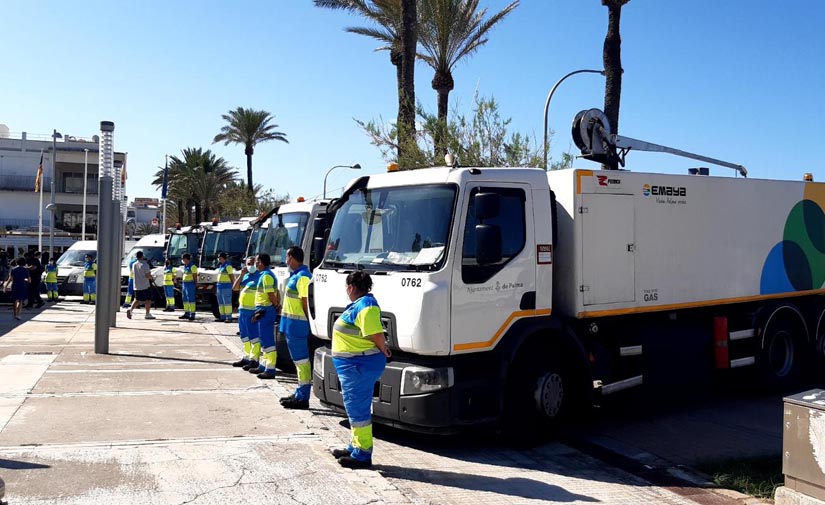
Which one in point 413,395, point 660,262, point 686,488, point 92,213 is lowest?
point 686,488

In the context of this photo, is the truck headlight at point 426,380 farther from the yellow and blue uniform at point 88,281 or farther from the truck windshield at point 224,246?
the yellow and blue uniform at point 88,281

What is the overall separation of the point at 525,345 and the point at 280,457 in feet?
8.14

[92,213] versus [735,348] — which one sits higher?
[92,213]

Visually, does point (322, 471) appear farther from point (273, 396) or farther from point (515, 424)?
point (273, 396)

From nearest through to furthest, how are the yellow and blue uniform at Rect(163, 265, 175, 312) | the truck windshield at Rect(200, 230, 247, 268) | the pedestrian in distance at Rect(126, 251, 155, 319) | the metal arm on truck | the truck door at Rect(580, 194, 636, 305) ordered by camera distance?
the truck door at Rect(580, 194, 636, 305)
the metal arm on truck
the pedestrian in distance at Rect(126, 251, 155, 319)
the truck windshield at Rect(200, 230, 247, 268)
the yellow and blue uniform at Rect(163, 265, 175, 312)

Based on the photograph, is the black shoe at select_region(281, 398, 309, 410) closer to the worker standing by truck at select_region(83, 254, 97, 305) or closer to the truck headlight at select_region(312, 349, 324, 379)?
the truck headlight at select_region(312, 349, 324, 379)

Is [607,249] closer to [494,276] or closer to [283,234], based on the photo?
[494,276]

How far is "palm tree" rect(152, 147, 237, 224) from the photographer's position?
48.8 metres

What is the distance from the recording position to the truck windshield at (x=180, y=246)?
21656 mm

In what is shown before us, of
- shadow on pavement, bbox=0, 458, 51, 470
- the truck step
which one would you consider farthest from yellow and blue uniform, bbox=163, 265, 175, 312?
the truck step

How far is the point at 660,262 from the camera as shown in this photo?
8391 mm

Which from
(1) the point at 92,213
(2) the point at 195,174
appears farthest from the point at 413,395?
(1) the point at 92,213

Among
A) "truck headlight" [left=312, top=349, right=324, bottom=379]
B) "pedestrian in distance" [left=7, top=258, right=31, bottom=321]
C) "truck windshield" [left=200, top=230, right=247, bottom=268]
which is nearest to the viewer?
"truck headlight" [left=312, top=349, right=324, bottom=379]

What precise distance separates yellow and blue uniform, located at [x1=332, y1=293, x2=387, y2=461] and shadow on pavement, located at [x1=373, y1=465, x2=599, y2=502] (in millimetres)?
416
